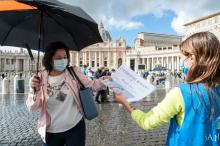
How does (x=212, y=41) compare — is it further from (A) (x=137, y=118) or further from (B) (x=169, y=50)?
(B) (x=169, y=50)

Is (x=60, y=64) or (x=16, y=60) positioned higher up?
(x=16, y=60)

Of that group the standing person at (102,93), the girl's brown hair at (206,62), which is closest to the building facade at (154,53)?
the standing person at (102,93)

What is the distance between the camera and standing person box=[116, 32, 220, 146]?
182 centimetres

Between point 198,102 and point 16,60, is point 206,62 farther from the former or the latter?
point 16,60

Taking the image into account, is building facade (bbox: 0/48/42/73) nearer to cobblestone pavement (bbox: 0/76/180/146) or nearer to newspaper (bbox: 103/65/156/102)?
cobblestone pavement (bbox: 0/76/180/146)

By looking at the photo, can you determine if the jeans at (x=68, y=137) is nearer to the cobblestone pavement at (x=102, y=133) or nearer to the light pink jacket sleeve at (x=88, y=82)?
the light pink jacket sleeve at (x=88, y=82)

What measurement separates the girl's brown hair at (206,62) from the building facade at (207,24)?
82.3 meters

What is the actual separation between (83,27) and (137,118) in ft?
5.60

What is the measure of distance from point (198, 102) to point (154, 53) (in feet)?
331

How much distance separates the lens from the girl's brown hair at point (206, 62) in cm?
183

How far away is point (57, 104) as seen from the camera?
2814mm

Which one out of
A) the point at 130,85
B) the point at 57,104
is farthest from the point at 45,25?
the point at 130,85

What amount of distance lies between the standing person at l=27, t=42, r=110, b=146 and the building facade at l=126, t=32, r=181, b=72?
7168 centimetres

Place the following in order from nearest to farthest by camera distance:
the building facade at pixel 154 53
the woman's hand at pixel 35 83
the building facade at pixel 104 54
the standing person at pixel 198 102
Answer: the standing person at pixel 198 102 → the woman's hand at pixel 35 83 → the building facade at pixel 154 53 → the building facade at pixel 104 54
